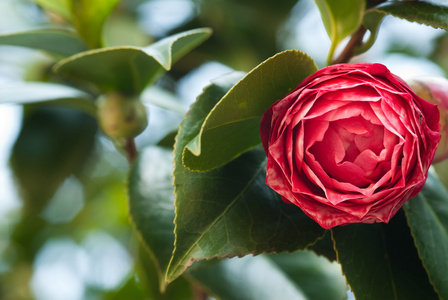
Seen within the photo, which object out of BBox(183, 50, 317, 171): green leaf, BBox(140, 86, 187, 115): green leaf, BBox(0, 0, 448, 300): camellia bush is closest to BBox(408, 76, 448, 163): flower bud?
BBox(0, 0, 448, 300): camellia bush

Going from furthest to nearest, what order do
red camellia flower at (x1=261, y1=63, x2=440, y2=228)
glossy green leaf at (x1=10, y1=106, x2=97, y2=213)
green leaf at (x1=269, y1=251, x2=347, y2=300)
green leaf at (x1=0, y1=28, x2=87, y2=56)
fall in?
glossy green leaf at (x1=10, y1=106, x2=97, y2=213), green leaf at (x1=269, y1=251, x2=347, y2=300), green leaf at (x1=0, y1=28, x2=87, y2=56), red camellia flower at (x1=261, y1=63, x2=440, y2=228)

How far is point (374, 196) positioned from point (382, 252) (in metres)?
0.14

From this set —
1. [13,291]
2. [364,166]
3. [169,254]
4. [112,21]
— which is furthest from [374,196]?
[13,291]

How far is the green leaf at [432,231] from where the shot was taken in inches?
18.7

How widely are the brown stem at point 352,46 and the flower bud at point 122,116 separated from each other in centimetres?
27

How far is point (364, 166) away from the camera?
404mm

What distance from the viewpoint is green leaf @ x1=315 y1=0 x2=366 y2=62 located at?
0.54 metres

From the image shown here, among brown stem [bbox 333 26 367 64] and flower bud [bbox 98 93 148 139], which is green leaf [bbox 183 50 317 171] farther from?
flower bud [bbox 98 93 148 139]

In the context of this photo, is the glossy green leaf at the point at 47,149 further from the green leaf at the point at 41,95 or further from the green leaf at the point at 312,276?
the green leaf at the point at 312,276

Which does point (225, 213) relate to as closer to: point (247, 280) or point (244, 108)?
point (244, 108)

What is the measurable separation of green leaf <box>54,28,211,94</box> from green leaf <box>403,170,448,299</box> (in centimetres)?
31

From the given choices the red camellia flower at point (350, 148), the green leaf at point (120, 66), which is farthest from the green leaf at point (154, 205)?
the red camellia flower at point (350, 148)

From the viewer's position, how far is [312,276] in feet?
2.50

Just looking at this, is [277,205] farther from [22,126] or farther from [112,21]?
[112,21]
